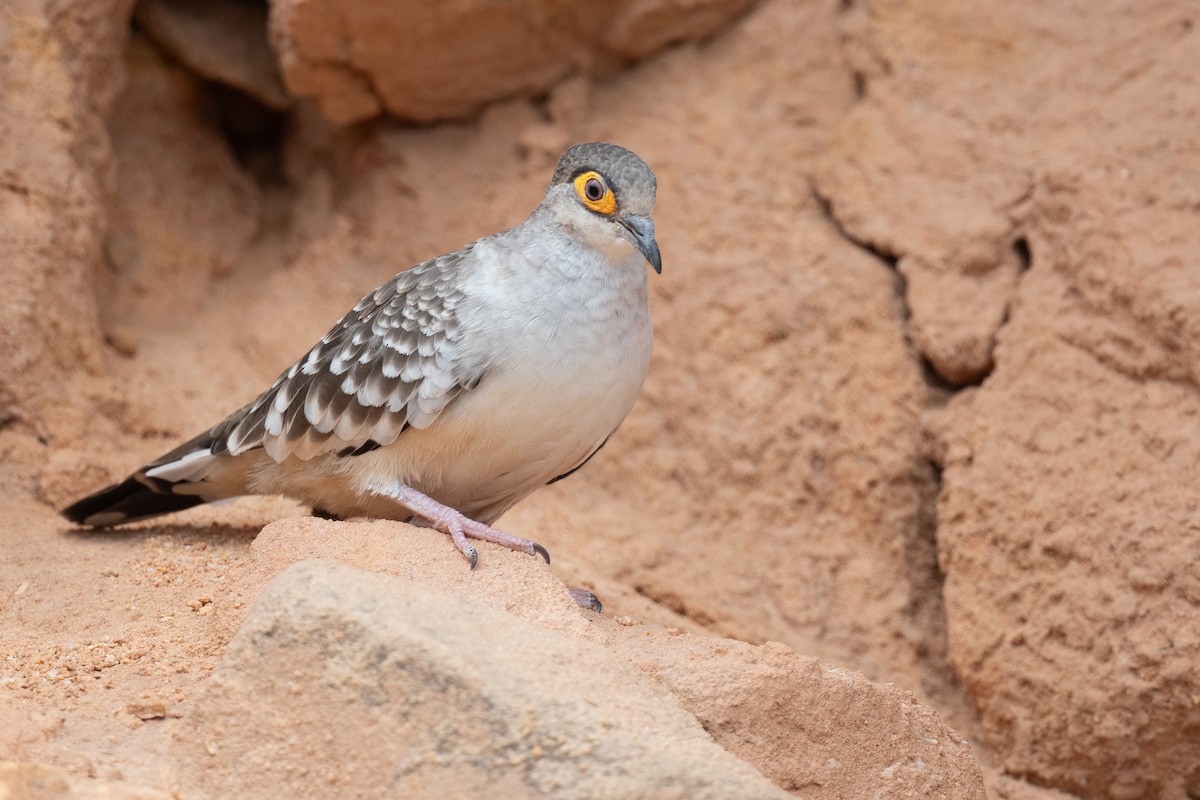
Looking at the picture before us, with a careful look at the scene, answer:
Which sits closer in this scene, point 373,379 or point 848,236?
point 373,379

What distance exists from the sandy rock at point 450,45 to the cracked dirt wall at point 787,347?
0.16 meters

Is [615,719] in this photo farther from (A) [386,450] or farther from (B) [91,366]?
(B) [91,366]

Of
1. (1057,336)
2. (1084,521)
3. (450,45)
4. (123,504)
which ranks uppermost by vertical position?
(1057,336)

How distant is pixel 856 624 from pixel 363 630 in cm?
379

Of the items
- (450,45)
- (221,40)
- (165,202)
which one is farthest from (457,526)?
(221,40)

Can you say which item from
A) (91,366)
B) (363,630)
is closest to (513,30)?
(91,366)

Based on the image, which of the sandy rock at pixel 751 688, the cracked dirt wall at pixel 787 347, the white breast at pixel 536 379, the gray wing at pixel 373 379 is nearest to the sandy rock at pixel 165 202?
the cracked dirt wall at pixel 787 347

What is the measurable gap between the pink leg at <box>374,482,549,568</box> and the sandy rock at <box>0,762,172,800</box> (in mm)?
1532

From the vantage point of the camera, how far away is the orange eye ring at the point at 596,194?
486 centimetres

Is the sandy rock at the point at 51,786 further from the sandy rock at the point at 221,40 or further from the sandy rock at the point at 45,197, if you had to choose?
the sandy rock at the point at 221,40

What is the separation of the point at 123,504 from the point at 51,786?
9.07ft

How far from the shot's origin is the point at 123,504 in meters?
5.65

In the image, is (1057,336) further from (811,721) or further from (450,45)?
(450,45)

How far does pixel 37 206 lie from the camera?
6.54m
